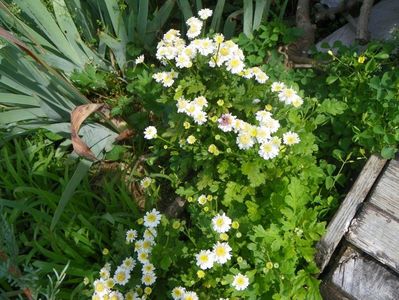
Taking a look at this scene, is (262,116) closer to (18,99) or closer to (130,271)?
(130,271)

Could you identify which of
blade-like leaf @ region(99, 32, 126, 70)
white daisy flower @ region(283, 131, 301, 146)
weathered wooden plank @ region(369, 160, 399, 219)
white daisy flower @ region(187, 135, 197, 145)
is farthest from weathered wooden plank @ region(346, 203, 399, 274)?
blade-like leaf @ region(99, 32, 126, 70)

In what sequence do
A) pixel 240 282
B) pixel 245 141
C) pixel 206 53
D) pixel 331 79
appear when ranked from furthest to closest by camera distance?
pixel 331 79 → pixel 206 53 → pixel 245 141 → pixel 240 282

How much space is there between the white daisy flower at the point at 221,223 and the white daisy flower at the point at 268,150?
0.85 feet

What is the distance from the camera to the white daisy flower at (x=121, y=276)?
1683mm

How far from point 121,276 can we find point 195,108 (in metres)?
0.69

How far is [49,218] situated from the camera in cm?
210

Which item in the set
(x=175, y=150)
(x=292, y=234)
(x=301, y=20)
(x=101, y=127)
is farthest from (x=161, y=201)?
(x=301, y=20)

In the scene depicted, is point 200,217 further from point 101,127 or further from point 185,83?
point 101,127

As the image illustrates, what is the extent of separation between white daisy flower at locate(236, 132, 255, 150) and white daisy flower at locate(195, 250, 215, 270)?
1.28 ft

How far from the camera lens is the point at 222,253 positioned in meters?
1.54

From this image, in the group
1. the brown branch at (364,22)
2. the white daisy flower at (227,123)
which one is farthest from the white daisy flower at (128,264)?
the brown branch at (364,22)

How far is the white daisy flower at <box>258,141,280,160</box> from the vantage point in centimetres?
161

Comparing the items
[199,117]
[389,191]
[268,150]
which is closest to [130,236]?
[199,117]

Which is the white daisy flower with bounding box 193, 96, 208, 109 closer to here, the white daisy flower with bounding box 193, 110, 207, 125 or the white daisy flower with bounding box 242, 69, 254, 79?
the white daisy flower with bounding box 193, 110, 207, 125
